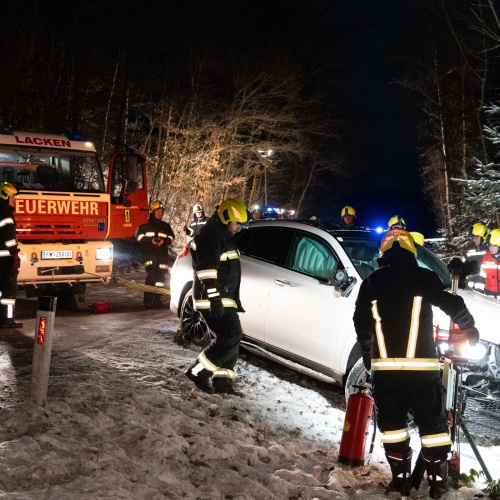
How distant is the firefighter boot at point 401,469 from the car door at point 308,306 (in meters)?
1.58

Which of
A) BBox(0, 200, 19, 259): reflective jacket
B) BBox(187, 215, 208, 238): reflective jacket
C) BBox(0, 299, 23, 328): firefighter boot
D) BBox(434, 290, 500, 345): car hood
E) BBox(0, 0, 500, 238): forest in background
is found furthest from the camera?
BBox(0, 0, 500, 238): forest in background

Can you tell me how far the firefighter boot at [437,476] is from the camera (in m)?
4.16

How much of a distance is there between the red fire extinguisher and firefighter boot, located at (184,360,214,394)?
165 centimetres

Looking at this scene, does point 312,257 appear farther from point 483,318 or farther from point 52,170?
point 52,170

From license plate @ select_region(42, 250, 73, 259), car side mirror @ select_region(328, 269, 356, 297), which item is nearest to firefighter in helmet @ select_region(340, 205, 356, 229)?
license plate @ select_region(42, 250, 73, 259)

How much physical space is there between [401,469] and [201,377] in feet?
7.54

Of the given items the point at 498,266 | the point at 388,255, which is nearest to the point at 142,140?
the point at 498,266

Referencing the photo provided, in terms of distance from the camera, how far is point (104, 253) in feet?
34.6

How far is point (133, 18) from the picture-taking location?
80.6 feet

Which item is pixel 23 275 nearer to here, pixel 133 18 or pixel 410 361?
pixel 410 361

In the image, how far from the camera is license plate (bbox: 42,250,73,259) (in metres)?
9.86

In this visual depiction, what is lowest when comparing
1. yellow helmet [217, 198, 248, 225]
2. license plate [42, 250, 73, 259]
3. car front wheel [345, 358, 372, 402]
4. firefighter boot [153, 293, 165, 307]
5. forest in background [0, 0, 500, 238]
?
firefighter boot [153, 293, 165, 307]

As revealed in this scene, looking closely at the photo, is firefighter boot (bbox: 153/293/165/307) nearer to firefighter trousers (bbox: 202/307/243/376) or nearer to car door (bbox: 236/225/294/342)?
car door (bbox: 236/225/294/342)

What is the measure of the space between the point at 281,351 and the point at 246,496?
2.65 m
